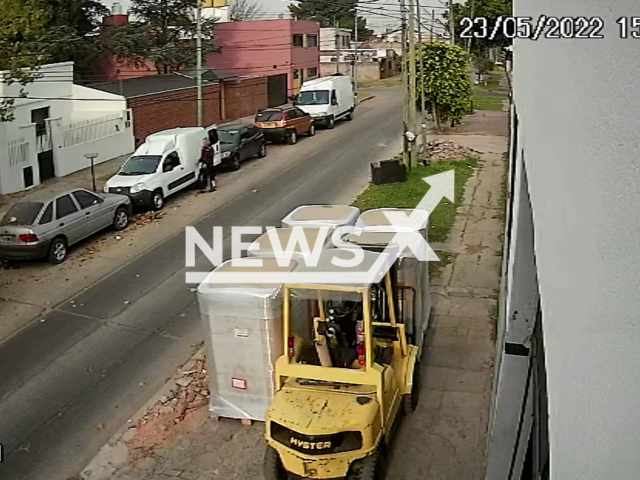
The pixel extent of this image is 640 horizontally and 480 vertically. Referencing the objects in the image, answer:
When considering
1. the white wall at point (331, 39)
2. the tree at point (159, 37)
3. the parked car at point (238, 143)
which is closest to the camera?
the parked car at point (238, 143)

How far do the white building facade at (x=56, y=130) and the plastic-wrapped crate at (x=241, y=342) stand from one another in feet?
45.2

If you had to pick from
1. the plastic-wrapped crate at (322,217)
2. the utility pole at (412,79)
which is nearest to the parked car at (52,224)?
the plastic-wrapped crate at (322,217)

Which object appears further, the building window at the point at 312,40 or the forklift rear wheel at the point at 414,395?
the building window at the point at 312,40

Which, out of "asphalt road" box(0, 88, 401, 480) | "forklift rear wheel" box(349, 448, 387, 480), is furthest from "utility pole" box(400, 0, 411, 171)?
"forklift rear wheel" box(349, 448, 387, 480)

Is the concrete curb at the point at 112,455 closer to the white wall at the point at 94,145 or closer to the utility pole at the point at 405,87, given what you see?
the utility pole at the point at 405,87

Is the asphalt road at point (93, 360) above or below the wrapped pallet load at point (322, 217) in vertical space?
below

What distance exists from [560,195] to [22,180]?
2100 cm

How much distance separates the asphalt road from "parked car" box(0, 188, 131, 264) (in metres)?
1.55

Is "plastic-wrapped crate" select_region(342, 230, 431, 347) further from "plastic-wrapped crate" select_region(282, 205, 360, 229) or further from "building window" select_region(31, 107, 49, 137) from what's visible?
"building window" select_region(31, 107, 49, 137)

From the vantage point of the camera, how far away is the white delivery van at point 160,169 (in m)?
18.3

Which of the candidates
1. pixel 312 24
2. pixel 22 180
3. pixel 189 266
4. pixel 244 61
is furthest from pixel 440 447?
pixel 312 24

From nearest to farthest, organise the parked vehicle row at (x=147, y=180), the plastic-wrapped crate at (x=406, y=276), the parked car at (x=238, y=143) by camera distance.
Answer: the plastic-wrapped crate at (x=406, y=276), the parked vehicle row at (x=147, y=180), the parked car at (x=238, y=143)

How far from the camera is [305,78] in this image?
46688 mm

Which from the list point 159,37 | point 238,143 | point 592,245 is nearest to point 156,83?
point 159,37
